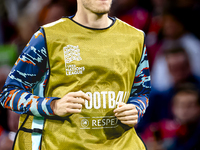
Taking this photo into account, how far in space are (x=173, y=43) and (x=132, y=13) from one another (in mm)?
559

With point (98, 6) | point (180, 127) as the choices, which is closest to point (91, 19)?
point (98, 6)

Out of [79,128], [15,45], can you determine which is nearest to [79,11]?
[79,128]

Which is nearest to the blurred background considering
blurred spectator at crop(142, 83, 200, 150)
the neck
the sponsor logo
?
blurred spectator at crop(142, 83, 200, 150)

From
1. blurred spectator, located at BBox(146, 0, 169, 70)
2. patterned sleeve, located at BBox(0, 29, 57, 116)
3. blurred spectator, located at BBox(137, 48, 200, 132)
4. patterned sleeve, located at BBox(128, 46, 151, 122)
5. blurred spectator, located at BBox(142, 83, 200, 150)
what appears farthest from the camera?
blurred spectator, located at BBox(146, 0, 169, 70)

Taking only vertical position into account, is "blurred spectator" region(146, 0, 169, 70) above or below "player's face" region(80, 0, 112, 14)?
below

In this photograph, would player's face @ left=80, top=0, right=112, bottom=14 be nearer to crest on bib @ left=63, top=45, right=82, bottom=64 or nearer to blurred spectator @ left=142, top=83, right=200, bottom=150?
crest on bib @ left=63, top=45, right=82, bottom=64

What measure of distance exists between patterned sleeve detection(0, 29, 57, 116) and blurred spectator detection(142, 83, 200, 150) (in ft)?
4.98

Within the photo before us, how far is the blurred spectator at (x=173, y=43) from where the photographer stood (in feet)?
9.73

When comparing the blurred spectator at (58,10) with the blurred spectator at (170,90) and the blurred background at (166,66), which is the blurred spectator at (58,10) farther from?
the blurred spectator at (170,90)

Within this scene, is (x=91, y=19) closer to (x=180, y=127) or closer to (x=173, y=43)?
(x=180, y=127)

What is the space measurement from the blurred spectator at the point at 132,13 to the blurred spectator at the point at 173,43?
197 mm

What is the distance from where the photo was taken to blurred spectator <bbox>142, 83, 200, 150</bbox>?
8.55 feet

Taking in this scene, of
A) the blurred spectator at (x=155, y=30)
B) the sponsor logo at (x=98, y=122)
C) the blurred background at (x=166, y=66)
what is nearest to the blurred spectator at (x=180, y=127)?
the blurred background at (x=166, y=66)

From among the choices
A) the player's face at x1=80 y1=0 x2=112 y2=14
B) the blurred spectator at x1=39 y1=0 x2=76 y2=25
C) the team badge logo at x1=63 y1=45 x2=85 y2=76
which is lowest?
the team badge logo at x1=63 y1=45 x2=85 y2=76
